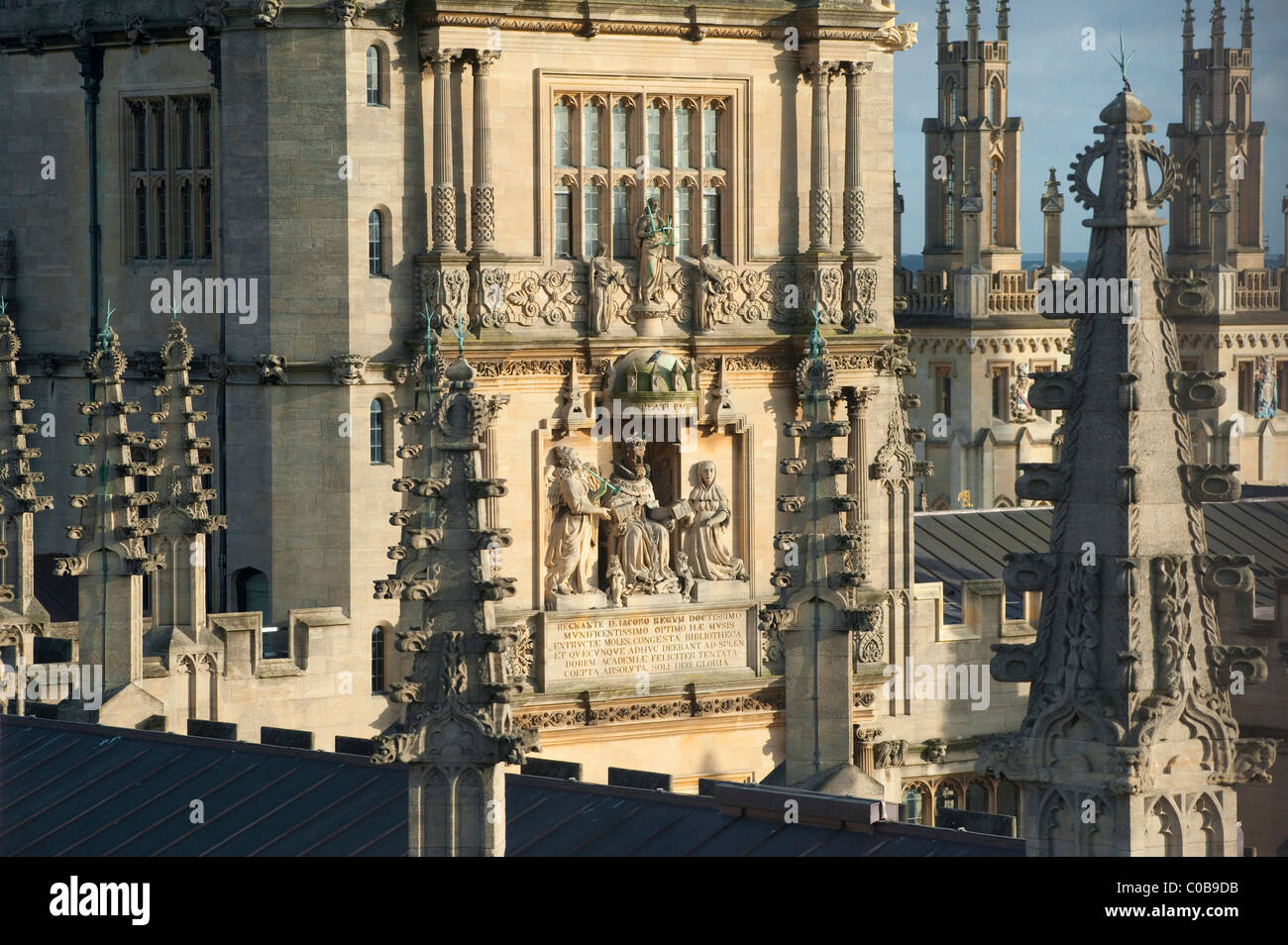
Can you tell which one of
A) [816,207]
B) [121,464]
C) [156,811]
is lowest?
[156,811]

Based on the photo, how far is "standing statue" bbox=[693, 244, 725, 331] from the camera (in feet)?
200

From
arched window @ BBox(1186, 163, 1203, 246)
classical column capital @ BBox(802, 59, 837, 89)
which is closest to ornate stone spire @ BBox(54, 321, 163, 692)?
classical column capital @ BBox(802, 59, 837, 89)

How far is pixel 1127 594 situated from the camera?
104 feet

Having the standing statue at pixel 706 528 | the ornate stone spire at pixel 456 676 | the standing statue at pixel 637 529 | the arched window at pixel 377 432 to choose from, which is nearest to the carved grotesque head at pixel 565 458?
the standing statue at pixel 637 529

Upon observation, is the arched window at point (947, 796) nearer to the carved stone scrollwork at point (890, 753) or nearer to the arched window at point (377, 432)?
the carved stone scrollwork at point (890, 753)

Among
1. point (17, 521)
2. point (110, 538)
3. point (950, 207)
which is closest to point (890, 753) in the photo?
point (17, 521)

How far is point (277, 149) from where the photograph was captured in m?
58.1

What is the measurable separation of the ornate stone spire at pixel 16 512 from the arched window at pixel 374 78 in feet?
19.8

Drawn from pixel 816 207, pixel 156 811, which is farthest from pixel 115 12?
pixel 156 811
